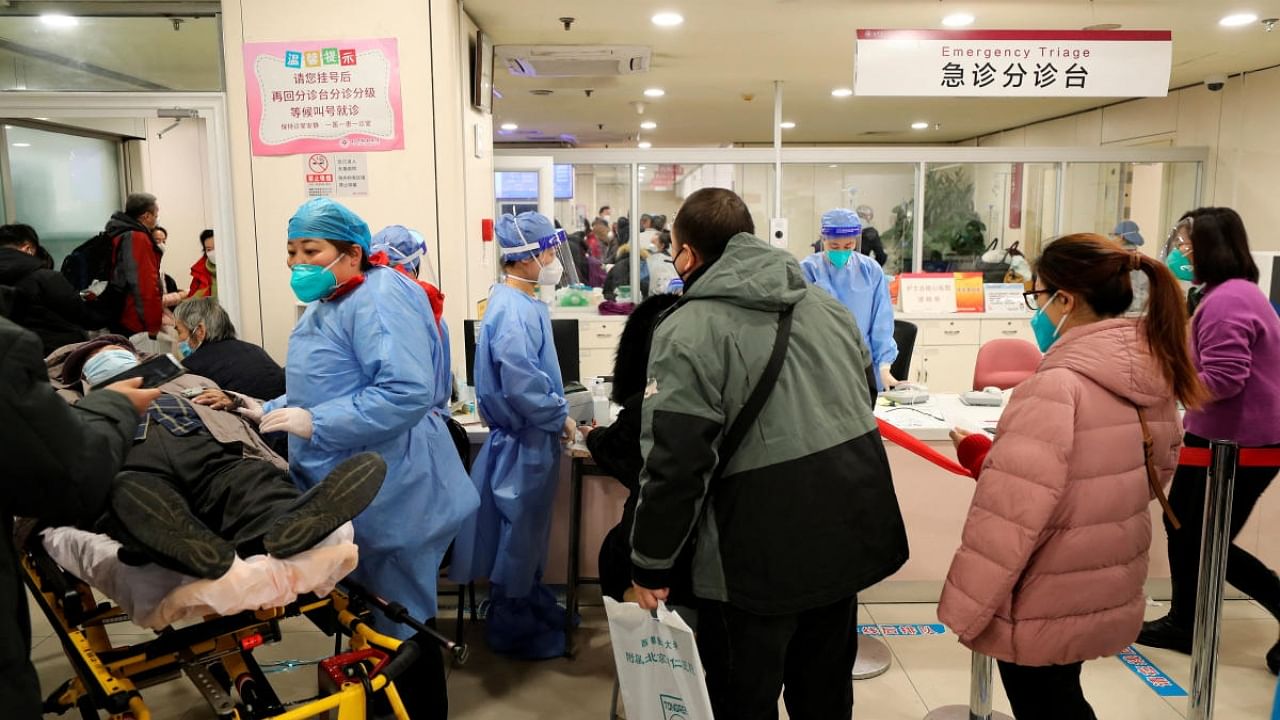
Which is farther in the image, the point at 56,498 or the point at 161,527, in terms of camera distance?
the point at 161,527

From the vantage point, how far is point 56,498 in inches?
54.6

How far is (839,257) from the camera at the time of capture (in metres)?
4.24

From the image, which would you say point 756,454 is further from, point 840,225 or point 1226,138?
point 1226,138

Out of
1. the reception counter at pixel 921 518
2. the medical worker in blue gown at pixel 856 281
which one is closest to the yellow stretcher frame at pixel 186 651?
the reception counter at pixel 921 518

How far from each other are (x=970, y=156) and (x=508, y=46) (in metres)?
3.88

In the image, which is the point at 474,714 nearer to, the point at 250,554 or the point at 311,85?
the point at 250,554

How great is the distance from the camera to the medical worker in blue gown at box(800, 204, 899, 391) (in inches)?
165

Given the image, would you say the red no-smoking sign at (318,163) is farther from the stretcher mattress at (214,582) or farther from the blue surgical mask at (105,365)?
the stretcher mattress at (214,582)

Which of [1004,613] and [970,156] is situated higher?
[970,156]

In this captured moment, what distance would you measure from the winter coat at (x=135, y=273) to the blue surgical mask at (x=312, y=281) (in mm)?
2911

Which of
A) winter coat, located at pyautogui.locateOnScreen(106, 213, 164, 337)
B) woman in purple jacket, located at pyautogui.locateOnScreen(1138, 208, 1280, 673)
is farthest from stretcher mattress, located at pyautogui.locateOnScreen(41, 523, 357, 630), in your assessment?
winter coat, located at pyautogui.locateOnScreen(106, 213, 164, 337)

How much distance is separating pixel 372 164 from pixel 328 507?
2454 millimetres

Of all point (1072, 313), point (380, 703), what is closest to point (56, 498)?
point (380, 703)

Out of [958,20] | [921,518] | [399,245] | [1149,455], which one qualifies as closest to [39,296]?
[399,245]
